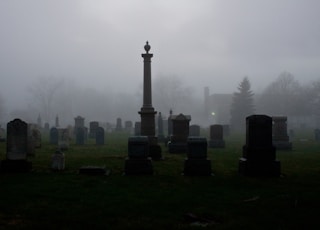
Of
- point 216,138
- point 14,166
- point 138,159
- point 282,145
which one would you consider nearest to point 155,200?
point 138,159

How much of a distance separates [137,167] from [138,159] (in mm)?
264

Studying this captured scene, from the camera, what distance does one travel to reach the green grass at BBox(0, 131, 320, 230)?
19.8 feet

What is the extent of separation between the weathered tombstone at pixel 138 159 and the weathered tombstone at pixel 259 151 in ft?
10.4

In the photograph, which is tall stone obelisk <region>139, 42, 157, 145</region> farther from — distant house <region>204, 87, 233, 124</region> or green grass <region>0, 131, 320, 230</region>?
distant house <region>204, 87, 233, 124</region>

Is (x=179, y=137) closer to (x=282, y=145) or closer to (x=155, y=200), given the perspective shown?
(x=282, y=145)

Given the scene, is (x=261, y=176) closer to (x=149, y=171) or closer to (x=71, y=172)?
(x=149, y=171)

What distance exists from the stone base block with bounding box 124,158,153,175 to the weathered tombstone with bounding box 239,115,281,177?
3.12 meters

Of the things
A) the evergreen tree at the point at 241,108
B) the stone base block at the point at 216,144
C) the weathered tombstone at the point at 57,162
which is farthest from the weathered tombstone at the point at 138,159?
the evergreen tree at the point at 241,108

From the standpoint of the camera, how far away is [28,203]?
288 inches

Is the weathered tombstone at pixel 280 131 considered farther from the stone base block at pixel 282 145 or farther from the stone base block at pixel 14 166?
the stone base block at pixel 14 166

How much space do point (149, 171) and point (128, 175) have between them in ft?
2.32

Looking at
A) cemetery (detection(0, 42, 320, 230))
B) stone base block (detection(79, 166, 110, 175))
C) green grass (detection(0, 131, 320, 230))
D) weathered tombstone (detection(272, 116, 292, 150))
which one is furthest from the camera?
weathered tombstone (detection(272, 116, 292, 150))

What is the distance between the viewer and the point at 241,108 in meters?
59.4

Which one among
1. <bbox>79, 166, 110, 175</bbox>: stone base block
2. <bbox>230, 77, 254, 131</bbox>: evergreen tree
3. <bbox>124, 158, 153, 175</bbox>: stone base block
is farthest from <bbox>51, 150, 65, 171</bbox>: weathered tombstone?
<bbox>230, 77, 254, 131</bbox>: evergreen tree
